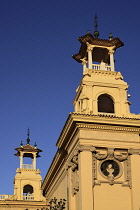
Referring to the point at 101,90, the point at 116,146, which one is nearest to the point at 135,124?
the point at 116,146

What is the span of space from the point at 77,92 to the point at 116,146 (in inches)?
287

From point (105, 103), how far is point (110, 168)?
19.8 feet

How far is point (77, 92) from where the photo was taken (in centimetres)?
3262

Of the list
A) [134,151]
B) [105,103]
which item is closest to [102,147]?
[134,151]

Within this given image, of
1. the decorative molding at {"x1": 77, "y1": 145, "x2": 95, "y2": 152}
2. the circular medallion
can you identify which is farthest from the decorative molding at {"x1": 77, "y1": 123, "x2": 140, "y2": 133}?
the circular medallion

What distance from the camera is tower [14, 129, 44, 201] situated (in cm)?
5597

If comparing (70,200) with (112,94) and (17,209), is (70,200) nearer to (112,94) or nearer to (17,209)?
(112,94)

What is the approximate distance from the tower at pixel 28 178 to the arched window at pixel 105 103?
2913 centimetres

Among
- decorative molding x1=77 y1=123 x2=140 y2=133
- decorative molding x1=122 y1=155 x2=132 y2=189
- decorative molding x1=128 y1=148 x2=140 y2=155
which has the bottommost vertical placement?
decorative molding x1=122 y1=155 x2=132 y2=189

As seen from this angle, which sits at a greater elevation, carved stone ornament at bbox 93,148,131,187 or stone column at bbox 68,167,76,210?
carved stone ornament at bbox 93,148,131,187

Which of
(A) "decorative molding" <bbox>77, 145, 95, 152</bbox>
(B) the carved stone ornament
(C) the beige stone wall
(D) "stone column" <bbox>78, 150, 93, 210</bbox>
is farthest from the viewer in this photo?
(B) the carved stone ornament

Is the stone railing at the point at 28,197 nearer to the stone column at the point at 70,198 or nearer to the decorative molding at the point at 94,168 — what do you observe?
the stone column at the point at 70,198

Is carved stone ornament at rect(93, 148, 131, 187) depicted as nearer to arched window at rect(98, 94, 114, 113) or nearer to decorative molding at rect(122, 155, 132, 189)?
decorative molding at rect(122, 155, 132, 189)

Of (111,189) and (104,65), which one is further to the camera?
(104,65)
